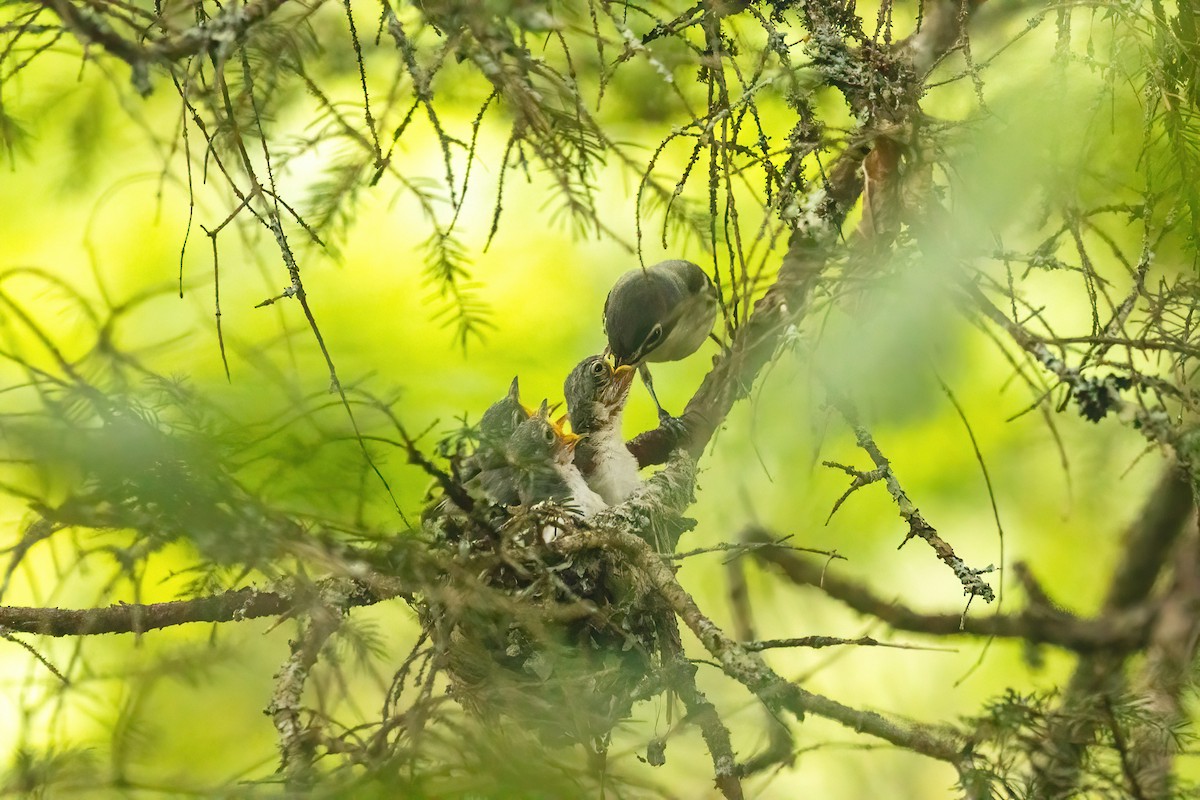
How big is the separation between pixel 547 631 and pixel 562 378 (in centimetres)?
216

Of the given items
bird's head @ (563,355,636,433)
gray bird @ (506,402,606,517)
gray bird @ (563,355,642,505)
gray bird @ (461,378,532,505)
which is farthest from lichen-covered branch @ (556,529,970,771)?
bird's head @ (563,355,636,433)

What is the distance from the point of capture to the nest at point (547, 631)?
5.81ft

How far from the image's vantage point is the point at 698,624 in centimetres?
161

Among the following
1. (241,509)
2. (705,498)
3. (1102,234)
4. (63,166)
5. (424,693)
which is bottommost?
(424,693)

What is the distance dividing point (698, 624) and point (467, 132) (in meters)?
2.91

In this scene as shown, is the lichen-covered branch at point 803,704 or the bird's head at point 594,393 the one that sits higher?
the bird's head at point 594,393

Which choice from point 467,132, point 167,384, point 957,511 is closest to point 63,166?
point 467,132

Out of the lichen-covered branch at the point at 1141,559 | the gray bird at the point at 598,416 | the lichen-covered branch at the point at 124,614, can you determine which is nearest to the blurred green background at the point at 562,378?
the lichen-covered branch at the point at 124,614

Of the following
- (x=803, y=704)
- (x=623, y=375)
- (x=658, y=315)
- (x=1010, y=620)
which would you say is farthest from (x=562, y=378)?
(x=803, y=704)

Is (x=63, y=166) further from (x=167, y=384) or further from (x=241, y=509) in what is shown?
(x=241, y=509)

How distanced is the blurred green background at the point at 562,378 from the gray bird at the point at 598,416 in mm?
297

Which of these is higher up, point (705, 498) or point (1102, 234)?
point (705, 498)

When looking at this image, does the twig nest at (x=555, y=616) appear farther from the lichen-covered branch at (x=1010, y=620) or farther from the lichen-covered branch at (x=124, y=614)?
the lichen-covered branch at (x=1010, y=620)

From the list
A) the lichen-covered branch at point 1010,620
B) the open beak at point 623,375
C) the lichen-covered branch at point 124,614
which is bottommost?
the lichen-covered branch at point 124,614
